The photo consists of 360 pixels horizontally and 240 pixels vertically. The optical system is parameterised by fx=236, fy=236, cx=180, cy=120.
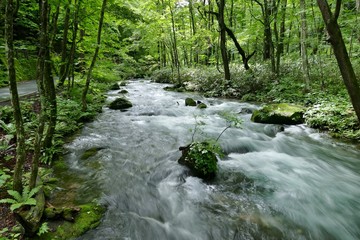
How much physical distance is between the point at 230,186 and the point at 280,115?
210 inches

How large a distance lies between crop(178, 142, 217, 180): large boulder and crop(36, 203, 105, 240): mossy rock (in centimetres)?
215

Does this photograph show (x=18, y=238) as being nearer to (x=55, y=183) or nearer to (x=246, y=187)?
(x=55, y=183)

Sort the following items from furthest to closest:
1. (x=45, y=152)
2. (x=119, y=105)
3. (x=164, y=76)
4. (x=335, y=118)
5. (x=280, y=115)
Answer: (x=164, y=76), (x=119, y=105), (x=280, y=115), (x=335, y=118), (x=45, y=152)

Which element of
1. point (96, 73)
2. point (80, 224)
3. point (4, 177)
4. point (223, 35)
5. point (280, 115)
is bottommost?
point (80, 224)

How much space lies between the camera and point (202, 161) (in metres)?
5.34

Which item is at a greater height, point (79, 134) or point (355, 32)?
point (355, 32)

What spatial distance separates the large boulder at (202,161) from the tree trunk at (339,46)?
3.64 metres

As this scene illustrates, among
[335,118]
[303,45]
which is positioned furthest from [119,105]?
[335,118]

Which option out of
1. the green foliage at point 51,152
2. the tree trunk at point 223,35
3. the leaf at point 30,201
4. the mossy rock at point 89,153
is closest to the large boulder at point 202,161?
the mossy rock at point 89,153

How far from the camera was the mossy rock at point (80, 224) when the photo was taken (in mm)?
3426

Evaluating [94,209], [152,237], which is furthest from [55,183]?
[152,237]

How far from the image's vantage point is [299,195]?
4.89 metres

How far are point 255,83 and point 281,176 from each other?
372 inches

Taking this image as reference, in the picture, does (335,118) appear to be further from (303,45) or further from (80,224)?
(80,224)
